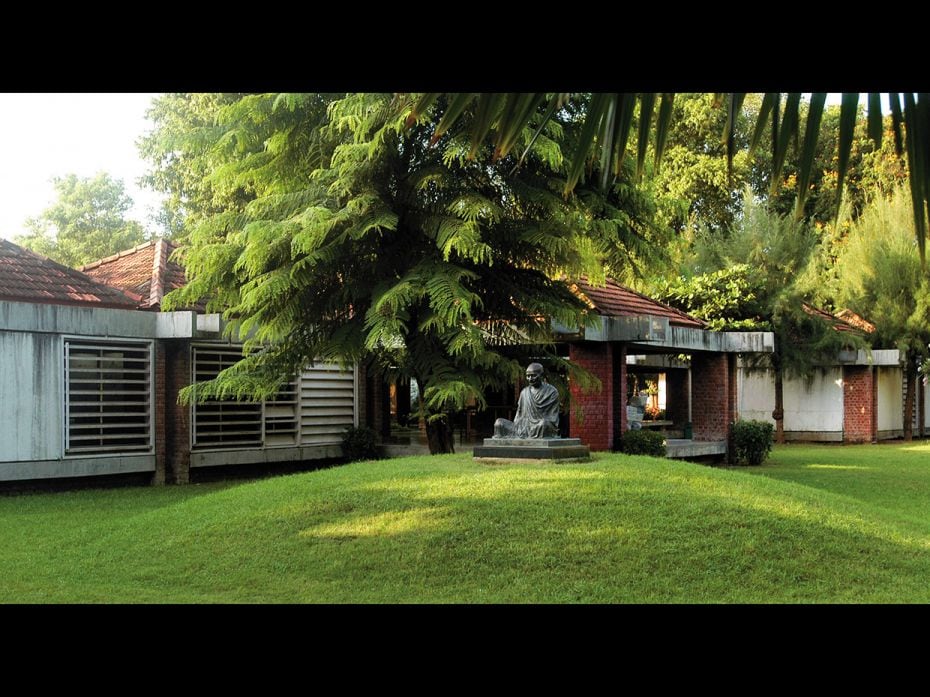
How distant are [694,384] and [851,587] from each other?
13990 mm

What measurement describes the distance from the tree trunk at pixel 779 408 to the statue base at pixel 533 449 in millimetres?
18242

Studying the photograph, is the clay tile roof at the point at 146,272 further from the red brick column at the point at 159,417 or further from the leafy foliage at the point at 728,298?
the leafy foliage at the point at 728,298

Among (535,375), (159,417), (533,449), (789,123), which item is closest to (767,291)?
(535,375)

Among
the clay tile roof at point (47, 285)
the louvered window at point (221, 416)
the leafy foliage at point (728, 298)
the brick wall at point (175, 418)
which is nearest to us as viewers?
the clay tile roof at point (47, 285)

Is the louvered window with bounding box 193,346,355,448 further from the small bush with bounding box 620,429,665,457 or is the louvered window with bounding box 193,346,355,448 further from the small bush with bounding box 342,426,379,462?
the small bush with bounding box 620,429,665,457

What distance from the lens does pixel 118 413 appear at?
16.9 m

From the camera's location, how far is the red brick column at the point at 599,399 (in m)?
18.3

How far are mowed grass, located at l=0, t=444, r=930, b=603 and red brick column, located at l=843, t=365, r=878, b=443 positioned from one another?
18789mm

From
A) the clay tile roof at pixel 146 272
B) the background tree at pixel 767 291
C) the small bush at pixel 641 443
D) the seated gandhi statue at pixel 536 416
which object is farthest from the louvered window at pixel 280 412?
the background tree at pixel 767 291

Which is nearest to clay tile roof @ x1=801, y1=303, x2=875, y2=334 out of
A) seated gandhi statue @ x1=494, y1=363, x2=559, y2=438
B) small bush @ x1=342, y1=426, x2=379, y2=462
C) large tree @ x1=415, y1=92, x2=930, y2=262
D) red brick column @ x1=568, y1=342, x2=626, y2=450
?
red brick column @ x1=568, y1=342, x2=626, y2=450

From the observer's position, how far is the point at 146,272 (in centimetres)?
2008

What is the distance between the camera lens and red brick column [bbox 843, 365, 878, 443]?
30.5m
